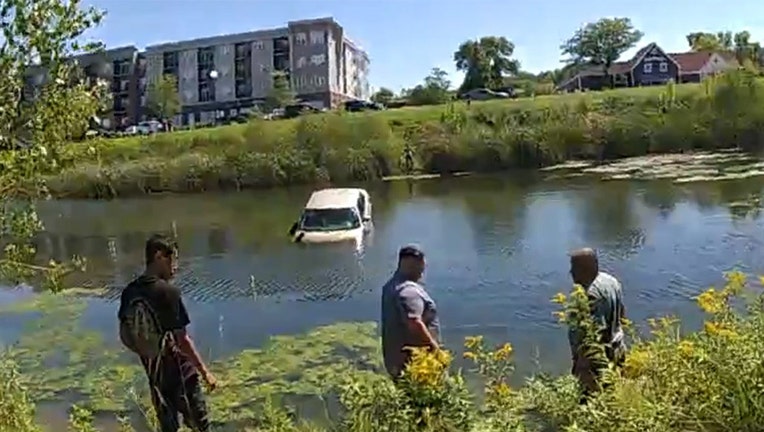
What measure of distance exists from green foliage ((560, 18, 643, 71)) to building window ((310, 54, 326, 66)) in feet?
105

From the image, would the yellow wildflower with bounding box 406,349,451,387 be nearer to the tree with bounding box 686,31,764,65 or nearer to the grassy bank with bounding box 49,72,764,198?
the grassy bank with bounding box 49,72,764,198

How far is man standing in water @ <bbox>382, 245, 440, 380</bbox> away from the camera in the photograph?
23.0ft

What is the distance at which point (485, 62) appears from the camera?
4331 inches

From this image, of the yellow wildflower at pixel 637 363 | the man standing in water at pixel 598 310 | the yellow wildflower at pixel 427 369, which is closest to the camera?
the yellow wildflower at pixel 427 369

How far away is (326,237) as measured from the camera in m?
24.5

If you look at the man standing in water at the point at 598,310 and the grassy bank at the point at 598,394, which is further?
the man standing in water at the point at 598,310

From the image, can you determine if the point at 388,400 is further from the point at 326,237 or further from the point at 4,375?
the point at 326,237

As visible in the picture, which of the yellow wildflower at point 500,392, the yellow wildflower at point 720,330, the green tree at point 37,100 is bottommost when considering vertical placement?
the yellow wildflower at point 500,392

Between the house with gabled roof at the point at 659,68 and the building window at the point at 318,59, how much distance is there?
85.7ft

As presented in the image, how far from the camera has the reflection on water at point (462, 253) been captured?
16906 millimetres

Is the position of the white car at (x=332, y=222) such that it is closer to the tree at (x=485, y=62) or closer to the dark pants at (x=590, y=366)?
the dark pants at (x=590, y=366)

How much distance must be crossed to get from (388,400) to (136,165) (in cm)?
5547

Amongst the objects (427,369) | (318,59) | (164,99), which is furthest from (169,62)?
(427,369)

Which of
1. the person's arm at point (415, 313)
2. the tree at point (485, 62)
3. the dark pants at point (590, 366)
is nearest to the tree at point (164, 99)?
the tree at point (485, 62)
